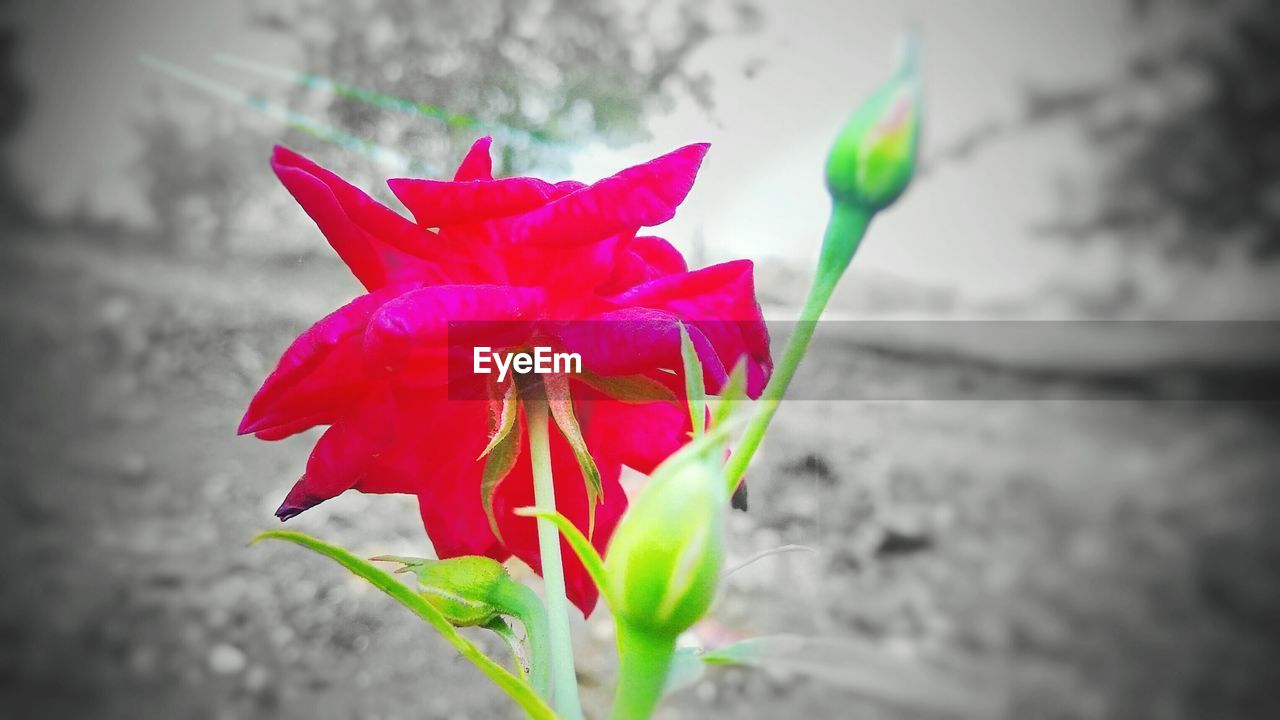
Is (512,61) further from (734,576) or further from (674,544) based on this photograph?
(674,544)

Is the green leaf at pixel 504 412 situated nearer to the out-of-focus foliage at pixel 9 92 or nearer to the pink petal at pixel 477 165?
the pink petal at pixel 477 165

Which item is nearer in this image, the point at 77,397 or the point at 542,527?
the point at 542,527

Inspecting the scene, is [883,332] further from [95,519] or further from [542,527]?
[95,519]

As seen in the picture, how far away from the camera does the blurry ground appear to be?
569mm

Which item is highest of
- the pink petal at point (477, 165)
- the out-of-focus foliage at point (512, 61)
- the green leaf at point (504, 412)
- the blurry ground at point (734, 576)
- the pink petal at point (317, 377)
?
Answer: the out-of-focus foliage at point (512, 61)

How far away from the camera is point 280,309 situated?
29.0 inches

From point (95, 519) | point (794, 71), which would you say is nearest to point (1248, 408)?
point (794, 71)

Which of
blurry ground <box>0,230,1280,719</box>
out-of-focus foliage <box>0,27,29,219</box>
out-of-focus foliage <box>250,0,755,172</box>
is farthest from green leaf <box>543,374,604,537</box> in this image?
out-of-focus foliage <box>0,27,29,219</box>

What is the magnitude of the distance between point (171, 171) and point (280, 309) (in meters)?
0.20

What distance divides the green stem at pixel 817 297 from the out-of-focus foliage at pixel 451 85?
0.14 meters

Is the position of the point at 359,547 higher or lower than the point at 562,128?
lower

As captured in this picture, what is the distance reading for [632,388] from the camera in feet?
0.44

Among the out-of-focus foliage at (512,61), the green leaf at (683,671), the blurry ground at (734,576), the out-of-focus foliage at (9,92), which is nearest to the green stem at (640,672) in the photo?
the green leaf at (683,671)

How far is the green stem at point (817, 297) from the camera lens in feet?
0.34
